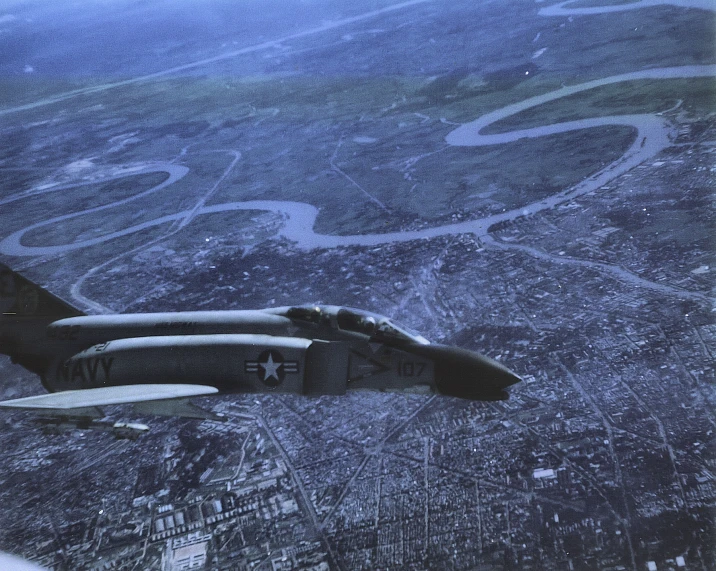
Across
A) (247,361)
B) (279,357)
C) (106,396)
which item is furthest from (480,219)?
(106,396)

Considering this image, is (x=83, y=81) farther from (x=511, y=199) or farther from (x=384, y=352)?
(x=384, y=352)

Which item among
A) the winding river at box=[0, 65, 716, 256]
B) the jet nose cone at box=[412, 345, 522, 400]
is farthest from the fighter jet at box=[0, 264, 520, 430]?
the winding river at box=[0, 65, 716, 256]

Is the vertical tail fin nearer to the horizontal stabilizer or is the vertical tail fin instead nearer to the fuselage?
the fuselage

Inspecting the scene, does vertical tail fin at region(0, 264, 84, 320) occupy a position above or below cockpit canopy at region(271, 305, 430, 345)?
above

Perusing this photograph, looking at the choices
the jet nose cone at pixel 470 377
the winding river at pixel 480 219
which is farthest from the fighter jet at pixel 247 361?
the winding river at pixel 480 219

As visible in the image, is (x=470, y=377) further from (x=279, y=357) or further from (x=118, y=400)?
(x=118, y=400)

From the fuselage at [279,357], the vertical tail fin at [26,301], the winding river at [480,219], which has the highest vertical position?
the vertical tail fin at [26,301]

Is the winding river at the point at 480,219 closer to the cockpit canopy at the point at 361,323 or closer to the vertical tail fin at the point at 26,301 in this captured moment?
the vertical tail fin at the point at 26,301
